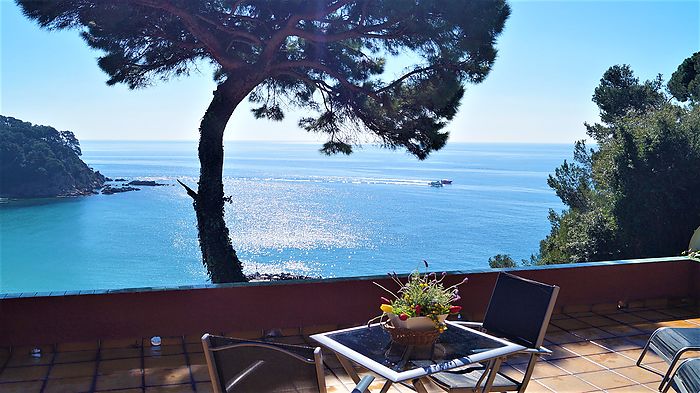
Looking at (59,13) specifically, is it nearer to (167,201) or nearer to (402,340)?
(402,340)

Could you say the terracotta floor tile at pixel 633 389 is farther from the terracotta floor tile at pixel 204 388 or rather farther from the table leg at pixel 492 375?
the terracotta floor tile at pixel 204 388

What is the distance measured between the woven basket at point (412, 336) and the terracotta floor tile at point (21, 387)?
2098 mm

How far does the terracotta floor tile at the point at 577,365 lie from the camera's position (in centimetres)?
393

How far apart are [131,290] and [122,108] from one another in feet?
133

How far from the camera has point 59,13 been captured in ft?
22.5

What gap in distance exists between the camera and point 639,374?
3.87 metres

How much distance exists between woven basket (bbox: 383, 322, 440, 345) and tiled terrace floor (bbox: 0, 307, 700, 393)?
3.47 ft

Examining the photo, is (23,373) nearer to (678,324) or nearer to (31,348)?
(31,348)

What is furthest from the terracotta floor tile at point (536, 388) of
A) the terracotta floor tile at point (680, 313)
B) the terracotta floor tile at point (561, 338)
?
the terracotta floor tile at point (680, 313)

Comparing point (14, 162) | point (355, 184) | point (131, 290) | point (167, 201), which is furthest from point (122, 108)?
point (131, 290)

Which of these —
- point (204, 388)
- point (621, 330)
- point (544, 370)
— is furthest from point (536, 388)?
point (204, 388)

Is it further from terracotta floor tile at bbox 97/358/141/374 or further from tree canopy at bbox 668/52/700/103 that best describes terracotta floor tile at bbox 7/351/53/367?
tree canopy at bbox 668/52/700/103

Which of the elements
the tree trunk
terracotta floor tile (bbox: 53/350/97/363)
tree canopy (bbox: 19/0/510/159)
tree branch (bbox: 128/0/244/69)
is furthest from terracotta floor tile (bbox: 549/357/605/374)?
the tree trunk

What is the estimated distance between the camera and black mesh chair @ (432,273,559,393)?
2664 millimetres
